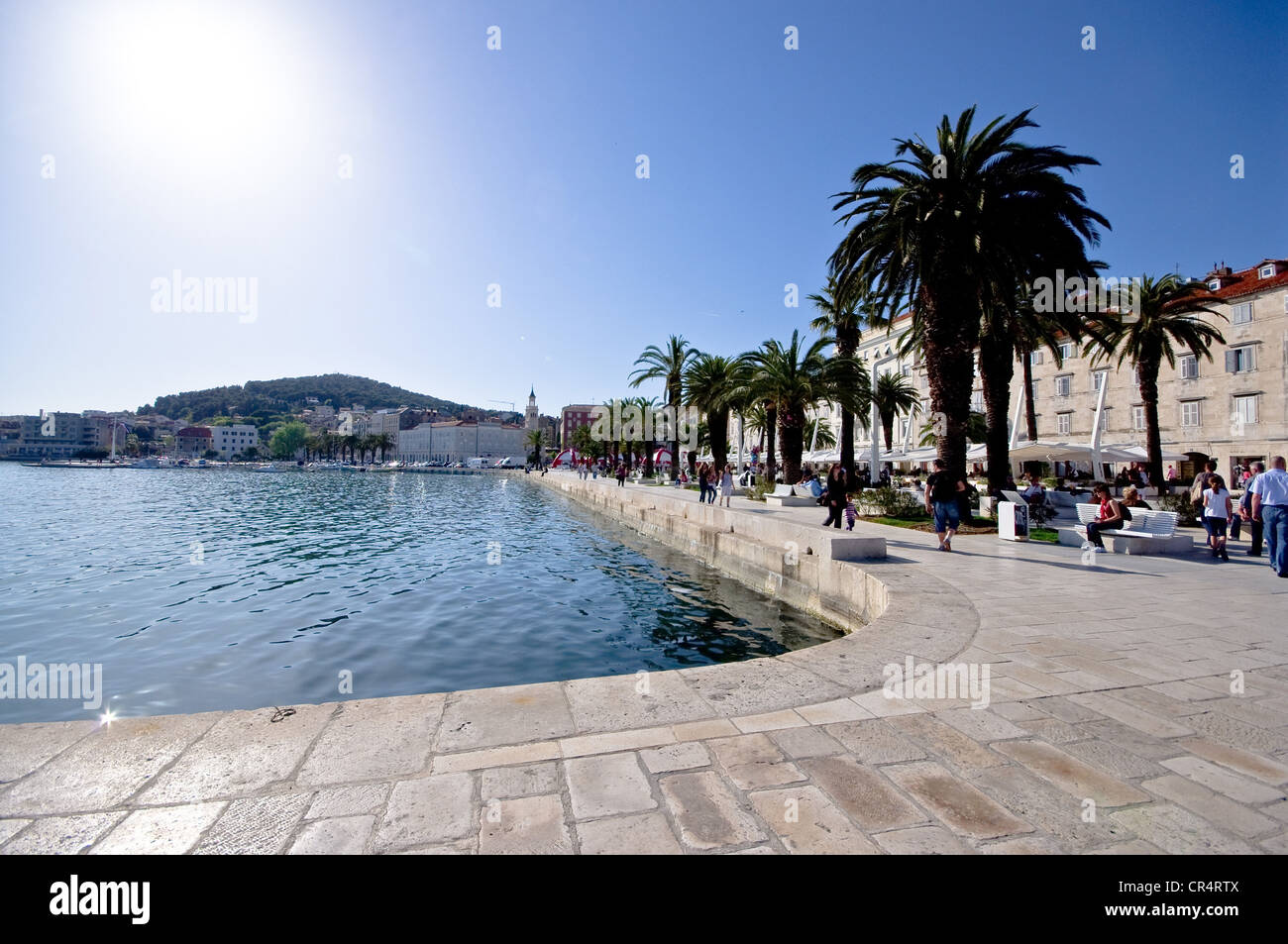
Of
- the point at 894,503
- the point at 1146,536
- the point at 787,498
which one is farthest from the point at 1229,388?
the point at 1146,536

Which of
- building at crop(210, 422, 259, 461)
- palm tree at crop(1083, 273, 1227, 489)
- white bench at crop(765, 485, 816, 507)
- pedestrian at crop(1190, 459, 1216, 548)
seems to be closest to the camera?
pedestrian at crop(1190, 459, 1216, 548)

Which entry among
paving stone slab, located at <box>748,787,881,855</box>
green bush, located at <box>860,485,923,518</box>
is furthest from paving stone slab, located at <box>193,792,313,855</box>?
green bush, located at <box>860,485,923,518</box>

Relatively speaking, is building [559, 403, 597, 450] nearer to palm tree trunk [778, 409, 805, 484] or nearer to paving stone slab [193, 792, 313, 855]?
palm tree trunk [778, 409, 805, 484]

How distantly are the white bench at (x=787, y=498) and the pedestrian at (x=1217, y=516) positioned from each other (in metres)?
12.5

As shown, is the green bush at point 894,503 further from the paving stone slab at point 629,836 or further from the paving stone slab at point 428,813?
the paving stone slab at point 428,813

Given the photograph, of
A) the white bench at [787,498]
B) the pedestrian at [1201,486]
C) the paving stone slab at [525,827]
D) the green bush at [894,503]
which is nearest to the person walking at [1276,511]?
the pedestrian at [1201,486]

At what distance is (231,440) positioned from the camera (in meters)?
183

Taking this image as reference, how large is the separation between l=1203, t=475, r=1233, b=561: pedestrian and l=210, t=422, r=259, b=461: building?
21291 cm

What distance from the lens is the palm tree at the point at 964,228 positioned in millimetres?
15297

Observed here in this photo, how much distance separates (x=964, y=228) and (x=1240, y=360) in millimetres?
33055

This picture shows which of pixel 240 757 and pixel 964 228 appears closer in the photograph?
pixel 240 757

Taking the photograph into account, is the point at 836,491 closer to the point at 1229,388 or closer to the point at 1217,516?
the point at 1217,516

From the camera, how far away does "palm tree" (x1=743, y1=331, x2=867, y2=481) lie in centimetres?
2572
